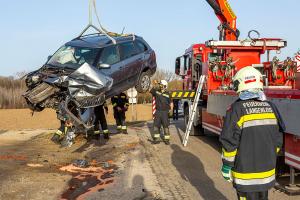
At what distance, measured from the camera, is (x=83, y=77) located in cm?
872

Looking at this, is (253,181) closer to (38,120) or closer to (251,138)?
(251,138)

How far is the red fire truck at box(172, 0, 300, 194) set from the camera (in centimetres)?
1072

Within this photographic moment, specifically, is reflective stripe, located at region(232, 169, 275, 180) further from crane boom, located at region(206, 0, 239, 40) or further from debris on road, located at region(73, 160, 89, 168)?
crane boom, located at region(206, 0, 239, 40)

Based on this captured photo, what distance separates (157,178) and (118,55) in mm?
3679

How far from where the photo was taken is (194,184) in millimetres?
7414

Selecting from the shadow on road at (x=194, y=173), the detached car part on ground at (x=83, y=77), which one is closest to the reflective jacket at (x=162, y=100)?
the detached car part on ground at (x=83, y=77)

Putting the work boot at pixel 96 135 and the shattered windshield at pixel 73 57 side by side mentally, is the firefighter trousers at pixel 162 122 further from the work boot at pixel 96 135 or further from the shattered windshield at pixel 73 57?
the shattered windshield at pixel 73 57

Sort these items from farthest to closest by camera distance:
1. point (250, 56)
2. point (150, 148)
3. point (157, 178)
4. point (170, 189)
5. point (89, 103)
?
1. point (250, 56)
2. point (150, 148)
3. point (89, 103)
4. point (157, 178)
5. point (170, 189)

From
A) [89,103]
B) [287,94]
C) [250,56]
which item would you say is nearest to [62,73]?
[89,103]

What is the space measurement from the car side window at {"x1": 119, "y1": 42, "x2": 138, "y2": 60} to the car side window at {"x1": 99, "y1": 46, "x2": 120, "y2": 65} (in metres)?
0.21

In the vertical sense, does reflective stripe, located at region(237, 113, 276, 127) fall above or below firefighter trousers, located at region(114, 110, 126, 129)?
above

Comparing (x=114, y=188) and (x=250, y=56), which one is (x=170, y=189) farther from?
(x=250, y=56)

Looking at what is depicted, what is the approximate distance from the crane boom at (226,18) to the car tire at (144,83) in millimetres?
3596

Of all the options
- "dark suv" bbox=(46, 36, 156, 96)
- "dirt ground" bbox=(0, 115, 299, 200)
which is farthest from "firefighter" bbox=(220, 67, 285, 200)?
"dark suv" bbox=(46, 36, 156, 96)
